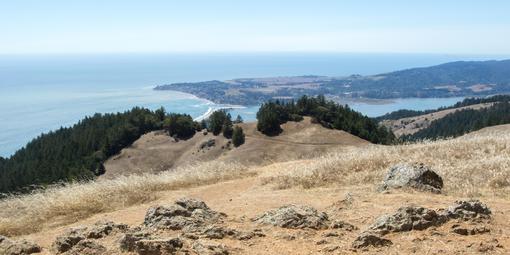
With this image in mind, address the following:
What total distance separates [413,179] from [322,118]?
62.1 m

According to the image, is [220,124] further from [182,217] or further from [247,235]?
[247,235]

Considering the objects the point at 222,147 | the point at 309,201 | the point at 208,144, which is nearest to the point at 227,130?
the point at 208,144

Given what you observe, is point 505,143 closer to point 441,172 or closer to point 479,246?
point 441,172

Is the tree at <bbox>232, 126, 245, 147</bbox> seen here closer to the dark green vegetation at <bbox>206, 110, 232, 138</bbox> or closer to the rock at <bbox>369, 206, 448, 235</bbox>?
the dark green vegetation at <bbox>206, 110, 232, 138</bbox>

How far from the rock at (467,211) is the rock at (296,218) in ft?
5.72

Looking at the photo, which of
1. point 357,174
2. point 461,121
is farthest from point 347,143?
point 461,121

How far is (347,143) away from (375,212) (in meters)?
52.5

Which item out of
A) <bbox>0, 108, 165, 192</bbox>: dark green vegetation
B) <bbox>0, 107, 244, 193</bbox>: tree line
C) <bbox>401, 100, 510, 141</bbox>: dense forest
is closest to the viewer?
<bbox>0, 107, 244, 193</bbox>: tree line

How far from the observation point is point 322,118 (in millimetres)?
71938

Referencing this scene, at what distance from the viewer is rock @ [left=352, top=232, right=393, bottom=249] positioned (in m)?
6.16

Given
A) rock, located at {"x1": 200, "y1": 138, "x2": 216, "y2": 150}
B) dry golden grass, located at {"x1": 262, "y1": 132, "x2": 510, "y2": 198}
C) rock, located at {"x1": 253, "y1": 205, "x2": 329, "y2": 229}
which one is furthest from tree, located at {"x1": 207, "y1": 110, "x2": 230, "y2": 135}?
rock, located at {"x1": 253, "y1": 205, "x2": 329, "y2": 229}

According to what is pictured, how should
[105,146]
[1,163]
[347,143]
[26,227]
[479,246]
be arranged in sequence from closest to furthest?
[479,246] < [26,227] < [347,143] < [105,146] < [1,163]

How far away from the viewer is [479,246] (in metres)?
5.94

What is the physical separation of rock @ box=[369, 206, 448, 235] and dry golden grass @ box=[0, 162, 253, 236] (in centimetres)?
641
